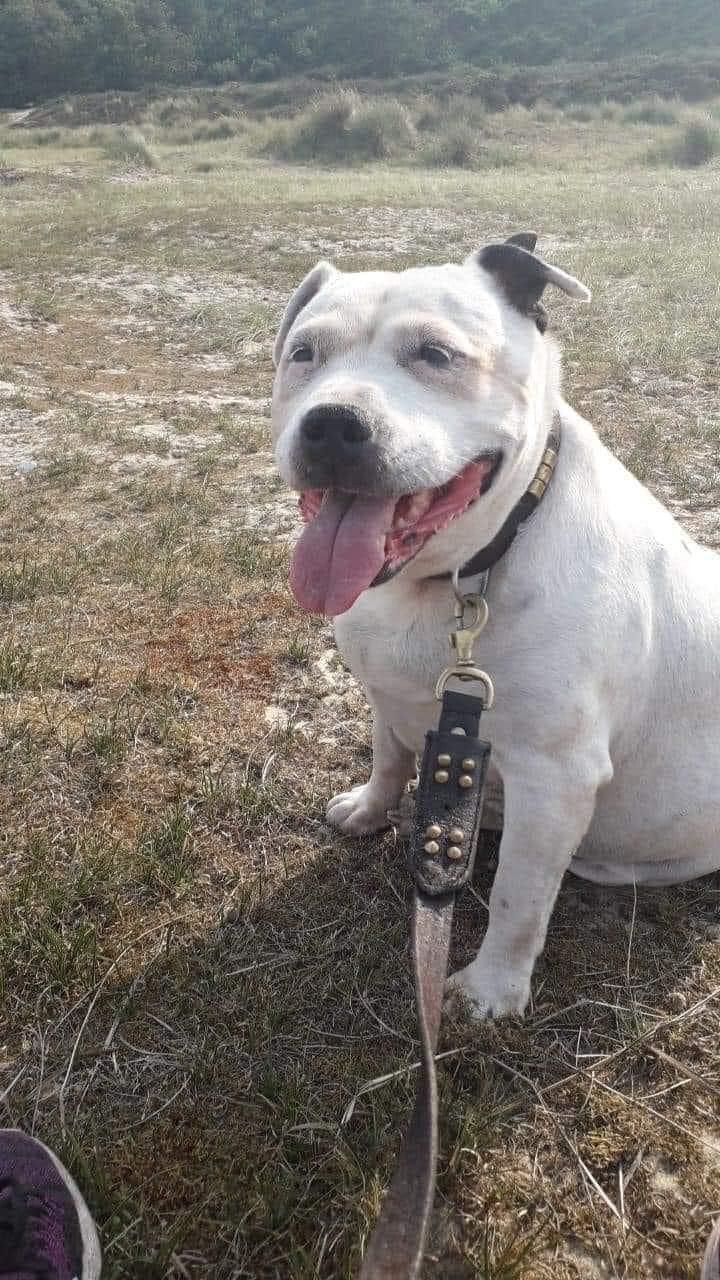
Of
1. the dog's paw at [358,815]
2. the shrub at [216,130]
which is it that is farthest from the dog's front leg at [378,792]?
the shrub at [216,130]

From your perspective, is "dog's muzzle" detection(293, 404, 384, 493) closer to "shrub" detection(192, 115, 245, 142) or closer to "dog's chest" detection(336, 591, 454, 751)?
"dog's chest" detection(336, 591, 454, 751)

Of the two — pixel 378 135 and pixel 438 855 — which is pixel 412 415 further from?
pixel 378 135

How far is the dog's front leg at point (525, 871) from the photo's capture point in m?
1.86

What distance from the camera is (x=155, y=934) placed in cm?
217

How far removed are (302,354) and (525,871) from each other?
1.26 m

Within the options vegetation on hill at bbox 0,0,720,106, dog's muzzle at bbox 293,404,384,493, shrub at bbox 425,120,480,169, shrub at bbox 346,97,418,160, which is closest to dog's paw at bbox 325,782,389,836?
dog's muzzle at bbox 293,404,384,493

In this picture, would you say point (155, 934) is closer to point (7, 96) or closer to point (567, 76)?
point (567, 76)

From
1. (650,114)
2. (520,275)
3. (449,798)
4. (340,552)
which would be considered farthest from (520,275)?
(650,114)

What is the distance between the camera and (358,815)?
2525mm

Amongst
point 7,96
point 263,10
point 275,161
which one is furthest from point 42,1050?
point 263,10

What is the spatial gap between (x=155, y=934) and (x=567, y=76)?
36.7 m

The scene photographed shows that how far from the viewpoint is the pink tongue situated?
1685 millimetres

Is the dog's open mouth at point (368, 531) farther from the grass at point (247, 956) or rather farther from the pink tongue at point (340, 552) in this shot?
the grass at point (247, 956)

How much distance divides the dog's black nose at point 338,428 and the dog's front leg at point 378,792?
933mm
